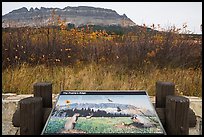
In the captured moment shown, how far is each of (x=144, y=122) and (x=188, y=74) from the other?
4084 mm

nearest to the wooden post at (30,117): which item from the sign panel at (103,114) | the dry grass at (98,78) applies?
the sign panel at (103,114)

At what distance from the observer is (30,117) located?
213cm

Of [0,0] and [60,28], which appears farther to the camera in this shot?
[60,28]

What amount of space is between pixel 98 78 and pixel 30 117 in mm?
3428

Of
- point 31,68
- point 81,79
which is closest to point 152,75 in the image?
point 81,79

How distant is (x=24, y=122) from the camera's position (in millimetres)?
2135

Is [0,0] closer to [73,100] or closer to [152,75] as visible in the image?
[73,100]

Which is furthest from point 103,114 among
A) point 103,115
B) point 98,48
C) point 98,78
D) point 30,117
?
point 98,48

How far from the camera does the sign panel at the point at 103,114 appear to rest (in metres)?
1.88

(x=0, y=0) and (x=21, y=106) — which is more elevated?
(x=0, y=0)

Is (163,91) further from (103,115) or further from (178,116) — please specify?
(103,115)

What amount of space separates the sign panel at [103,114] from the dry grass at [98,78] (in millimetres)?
2489

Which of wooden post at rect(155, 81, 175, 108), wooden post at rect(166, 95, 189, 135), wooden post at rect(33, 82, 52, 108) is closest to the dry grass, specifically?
wooden post at rect(155, 81, 175, 108)

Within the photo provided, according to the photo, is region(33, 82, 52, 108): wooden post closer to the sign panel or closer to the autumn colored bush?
the sign panel
